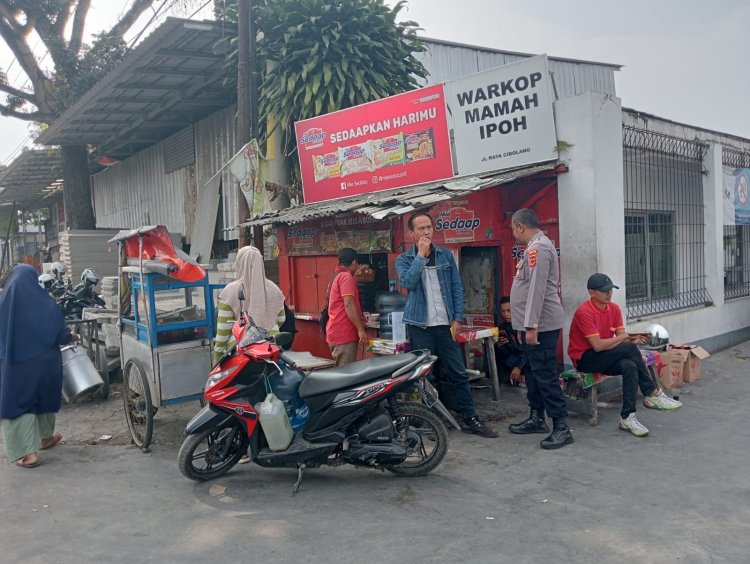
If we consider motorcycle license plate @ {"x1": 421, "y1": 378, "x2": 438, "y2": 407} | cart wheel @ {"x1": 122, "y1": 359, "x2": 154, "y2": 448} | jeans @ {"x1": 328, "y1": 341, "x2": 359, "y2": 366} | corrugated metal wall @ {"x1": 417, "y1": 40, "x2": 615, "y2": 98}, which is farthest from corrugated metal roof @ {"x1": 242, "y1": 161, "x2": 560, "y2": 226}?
corrugated metal wall @ {"x1": 417, "y1": 40, "x2": 615, "y2": 98}

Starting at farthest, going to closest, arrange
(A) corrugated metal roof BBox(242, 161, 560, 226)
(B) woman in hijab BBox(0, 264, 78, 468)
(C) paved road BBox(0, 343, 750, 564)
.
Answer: (A) corrugated metal roof BBox(242, 161, 560, 226) → (B) woman in hijab BBox(0, 264, 78, 468) → (C) paved road BBox(0, 343, 750, 564)

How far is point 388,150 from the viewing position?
25.3 ft

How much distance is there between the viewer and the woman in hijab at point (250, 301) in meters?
5.20

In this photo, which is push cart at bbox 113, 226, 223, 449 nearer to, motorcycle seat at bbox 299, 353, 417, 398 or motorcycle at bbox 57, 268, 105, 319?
motorcycle seat at bbox 299, 353, 417, 398

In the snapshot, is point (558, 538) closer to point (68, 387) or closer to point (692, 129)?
point (68, 387)

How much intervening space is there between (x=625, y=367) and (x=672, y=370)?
204 cm

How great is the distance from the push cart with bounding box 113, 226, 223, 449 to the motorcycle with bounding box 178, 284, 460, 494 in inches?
41.9

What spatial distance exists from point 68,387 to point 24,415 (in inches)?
29.5

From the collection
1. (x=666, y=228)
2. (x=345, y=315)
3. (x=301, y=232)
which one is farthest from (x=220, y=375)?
(x=666, y=228)

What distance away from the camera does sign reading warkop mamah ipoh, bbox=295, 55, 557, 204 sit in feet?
21.3

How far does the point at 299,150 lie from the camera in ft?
29.1

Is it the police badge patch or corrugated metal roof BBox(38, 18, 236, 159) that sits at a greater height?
corrugated metal roof BBox(38, 18, 236, 159)

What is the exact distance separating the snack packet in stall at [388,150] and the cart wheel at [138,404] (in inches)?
156

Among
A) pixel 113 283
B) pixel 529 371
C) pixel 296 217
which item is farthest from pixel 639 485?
pixel 113 283
